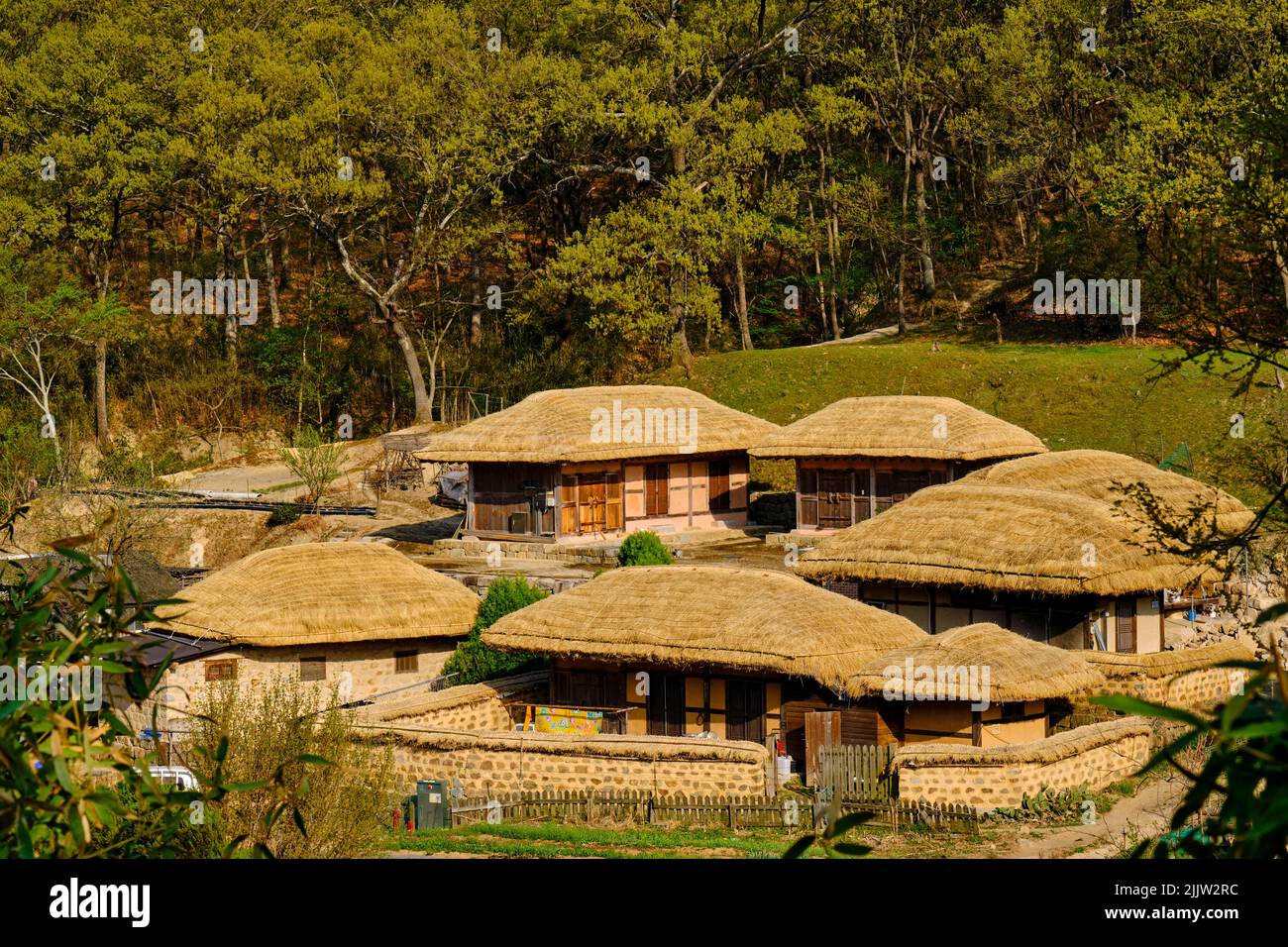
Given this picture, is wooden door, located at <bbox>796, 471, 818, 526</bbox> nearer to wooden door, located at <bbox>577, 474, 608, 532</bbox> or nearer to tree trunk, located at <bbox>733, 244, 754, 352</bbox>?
wooden door, located at <bbox>577, 474, 608, 532</bbox>

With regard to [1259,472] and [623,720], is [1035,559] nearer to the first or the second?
[623,720]

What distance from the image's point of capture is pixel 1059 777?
22266 mm

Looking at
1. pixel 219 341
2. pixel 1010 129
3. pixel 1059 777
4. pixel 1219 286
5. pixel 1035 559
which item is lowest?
pixel 1059 777

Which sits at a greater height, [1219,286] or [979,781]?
[1219,286]

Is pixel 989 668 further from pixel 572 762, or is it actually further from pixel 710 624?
pixel 572 762

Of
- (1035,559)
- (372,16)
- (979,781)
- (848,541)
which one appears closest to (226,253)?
(372,16)

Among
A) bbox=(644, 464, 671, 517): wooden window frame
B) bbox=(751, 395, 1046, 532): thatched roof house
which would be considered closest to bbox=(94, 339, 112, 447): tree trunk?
bbox=(644, 464, 671, 517): wooden window frame

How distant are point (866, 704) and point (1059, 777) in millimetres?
3143

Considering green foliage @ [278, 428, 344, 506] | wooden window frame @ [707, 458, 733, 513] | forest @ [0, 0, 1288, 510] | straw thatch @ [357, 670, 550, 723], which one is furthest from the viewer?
forest @ [0, 0, 1288, 510]

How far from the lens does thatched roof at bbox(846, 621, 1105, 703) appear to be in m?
23.0

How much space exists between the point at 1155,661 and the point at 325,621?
50.0 ft

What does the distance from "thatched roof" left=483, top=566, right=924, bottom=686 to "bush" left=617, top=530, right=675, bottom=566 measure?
549cm

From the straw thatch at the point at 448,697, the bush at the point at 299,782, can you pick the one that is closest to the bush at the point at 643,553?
the straw thatch at the point at 448,697
